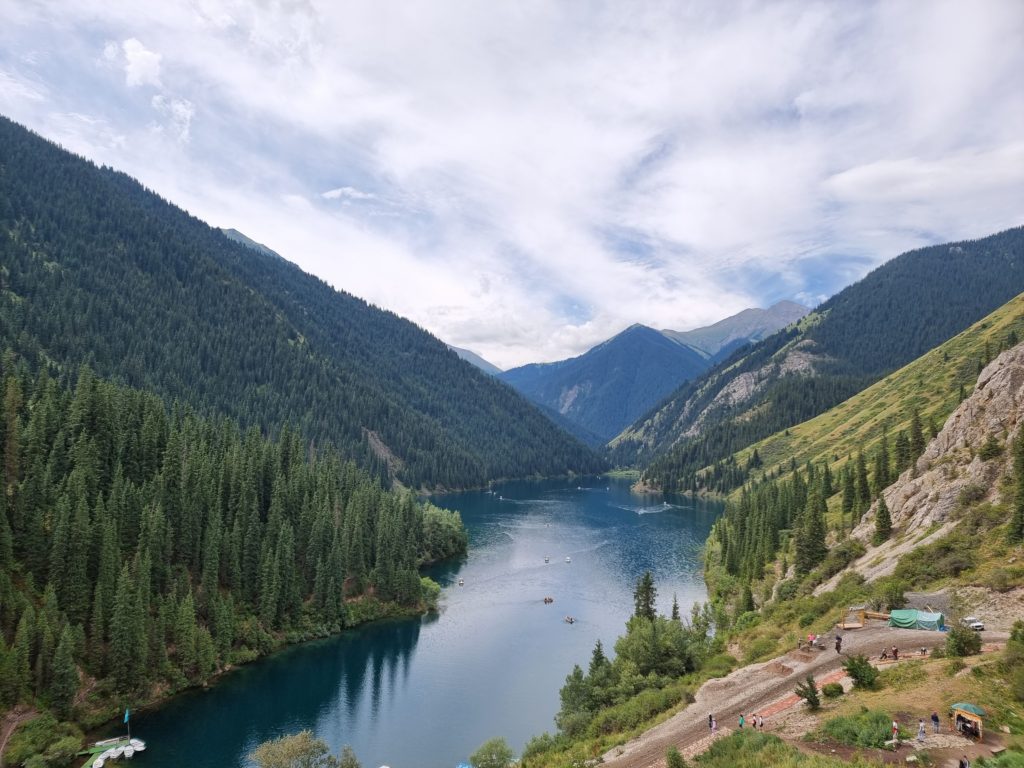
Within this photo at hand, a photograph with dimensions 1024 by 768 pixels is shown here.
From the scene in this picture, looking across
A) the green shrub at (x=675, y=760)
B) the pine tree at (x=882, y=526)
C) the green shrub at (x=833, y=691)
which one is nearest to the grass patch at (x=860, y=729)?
the green shrub at (x=833, y=691)

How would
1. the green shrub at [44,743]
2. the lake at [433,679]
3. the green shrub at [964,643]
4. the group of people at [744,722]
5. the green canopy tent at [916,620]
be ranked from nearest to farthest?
1. the group of people at [744,722]
2. the green shrub at [964,643]
3. the green canopy tent at [916,620]
4. the green shrub at [44,743]
5. the lake at [433,679]

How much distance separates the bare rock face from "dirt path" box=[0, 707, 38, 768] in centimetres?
7908

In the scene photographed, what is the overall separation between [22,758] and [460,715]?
4075cm

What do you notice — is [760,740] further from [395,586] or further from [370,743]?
[395,586]

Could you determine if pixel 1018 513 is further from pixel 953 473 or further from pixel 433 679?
pixel 433 679

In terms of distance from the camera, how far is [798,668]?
45.4 m

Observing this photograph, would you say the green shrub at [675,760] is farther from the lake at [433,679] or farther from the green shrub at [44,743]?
the green shrub at [44,743]

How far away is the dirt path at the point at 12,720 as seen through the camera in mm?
53094

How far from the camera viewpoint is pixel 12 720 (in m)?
55.3

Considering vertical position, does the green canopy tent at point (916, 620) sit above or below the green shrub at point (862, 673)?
above

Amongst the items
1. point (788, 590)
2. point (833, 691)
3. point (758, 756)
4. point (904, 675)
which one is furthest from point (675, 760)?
point (788, 590)

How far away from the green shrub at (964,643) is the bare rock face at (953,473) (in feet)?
70.5

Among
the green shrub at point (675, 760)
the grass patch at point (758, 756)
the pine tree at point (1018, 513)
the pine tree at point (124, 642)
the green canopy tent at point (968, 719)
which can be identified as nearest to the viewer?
the grass patch at point (758, 756)

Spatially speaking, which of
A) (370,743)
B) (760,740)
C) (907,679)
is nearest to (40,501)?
(370,743)
